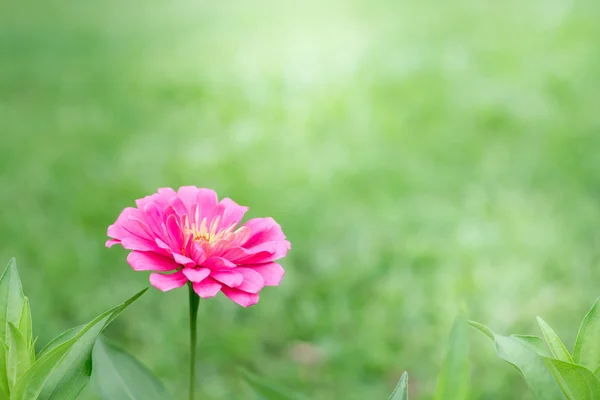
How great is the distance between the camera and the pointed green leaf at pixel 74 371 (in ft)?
2.76

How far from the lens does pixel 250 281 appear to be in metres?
0.85

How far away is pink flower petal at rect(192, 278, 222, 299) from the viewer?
813 mm

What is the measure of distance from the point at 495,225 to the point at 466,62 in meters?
1.70

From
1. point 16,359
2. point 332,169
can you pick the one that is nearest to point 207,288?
point 16,359

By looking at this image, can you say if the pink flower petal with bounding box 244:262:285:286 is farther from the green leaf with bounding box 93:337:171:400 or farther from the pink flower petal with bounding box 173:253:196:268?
the green leaf with bounding box 93:337:171:400

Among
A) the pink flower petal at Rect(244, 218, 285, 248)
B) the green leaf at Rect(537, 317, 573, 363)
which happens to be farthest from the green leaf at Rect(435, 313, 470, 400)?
the pink flower petal at Rect(244, 218, 285, 248)

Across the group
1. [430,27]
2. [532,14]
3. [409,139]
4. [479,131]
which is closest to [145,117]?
[409,139]

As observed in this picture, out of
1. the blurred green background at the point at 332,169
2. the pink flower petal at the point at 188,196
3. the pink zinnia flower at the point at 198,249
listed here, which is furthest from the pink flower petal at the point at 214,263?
the blurred green background at the point at 332,169

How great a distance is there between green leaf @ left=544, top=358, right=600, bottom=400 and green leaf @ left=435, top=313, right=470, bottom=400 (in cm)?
22

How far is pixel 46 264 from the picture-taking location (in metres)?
2.49

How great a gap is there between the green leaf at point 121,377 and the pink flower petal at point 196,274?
27 cm

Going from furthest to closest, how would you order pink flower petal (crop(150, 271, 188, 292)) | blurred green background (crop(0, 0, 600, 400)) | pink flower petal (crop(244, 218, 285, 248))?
blurred green background (crop(0, 0, 600, 400)) < pink flower petal (crop(244, 218, 285, 248)) < pink flower petal (crop(150, 271, 188, 292))

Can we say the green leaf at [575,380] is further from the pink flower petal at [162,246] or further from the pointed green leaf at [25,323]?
the pointed green leaf at [25,323]

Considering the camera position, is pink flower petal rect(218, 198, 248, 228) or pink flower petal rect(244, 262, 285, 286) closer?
pink flower petal rect(244, 262, 285, 286)
